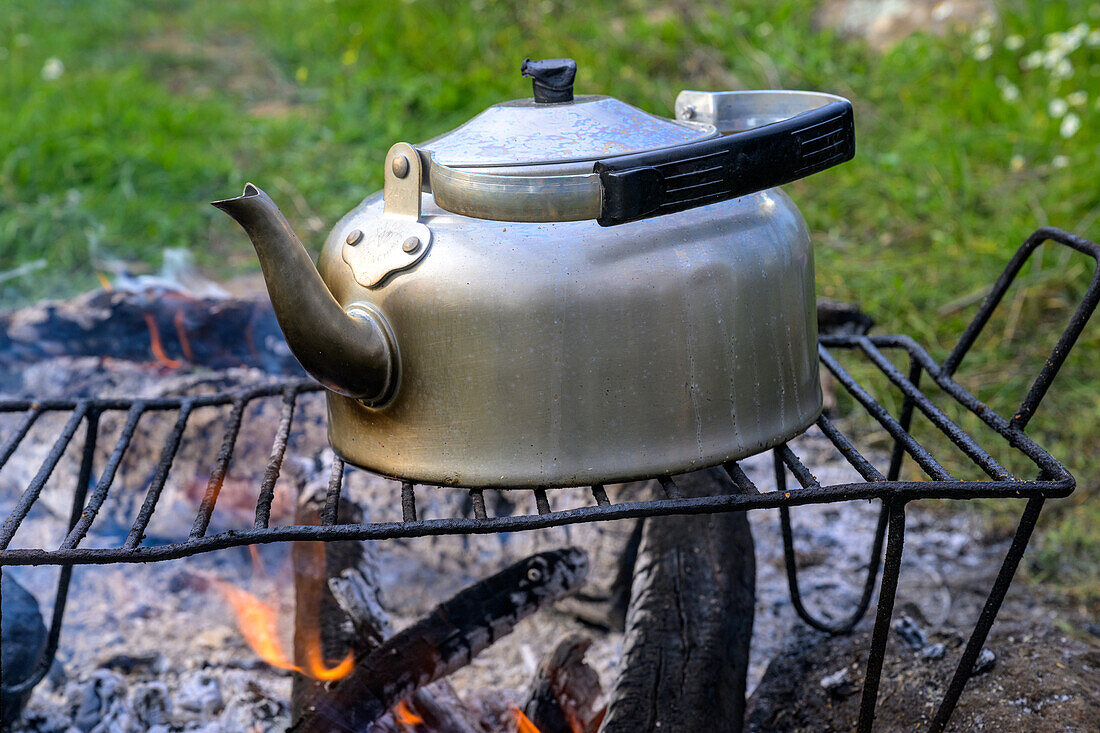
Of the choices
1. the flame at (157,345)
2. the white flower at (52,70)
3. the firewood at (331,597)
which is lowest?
the firewood at (331,597)

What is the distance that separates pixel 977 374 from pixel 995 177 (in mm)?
1127

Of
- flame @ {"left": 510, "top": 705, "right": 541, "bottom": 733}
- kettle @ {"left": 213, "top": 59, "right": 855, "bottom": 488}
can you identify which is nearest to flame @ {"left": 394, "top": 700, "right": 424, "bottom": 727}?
flame @ {"left": 510, "top": 705, "right": 541, "bottom": 733}

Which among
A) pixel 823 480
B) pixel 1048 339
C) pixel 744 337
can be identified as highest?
pixel 744 337

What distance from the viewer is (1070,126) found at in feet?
10.8

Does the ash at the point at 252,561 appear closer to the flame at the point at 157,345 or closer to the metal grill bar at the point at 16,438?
the flame at the point at 157,345

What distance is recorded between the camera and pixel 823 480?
2.25m

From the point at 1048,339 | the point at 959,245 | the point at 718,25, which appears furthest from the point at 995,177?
the point at 718,25

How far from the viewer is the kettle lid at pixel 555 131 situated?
1037 mm

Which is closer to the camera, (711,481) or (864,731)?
(864,731)

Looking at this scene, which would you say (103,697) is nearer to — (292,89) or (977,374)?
(977,374)

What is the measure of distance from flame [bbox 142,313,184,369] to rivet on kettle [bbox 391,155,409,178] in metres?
1.31

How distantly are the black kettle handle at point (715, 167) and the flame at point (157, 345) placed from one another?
61.4 inches

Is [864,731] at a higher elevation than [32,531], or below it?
higher

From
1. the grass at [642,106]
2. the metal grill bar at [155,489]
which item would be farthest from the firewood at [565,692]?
the grass at [642,106]
